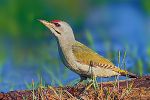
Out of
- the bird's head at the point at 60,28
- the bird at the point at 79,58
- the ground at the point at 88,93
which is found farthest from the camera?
the bird's head at the point at 60,28

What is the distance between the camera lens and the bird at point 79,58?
30.5ft

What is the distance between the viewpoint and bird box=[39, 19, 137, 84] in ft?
30.5

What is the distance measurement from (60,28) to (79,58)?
37 centimetres

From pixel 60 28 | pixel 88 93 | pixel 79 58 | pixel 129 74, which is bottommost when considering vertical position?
pixel 88 93

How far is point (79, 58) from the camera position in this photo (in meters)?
9.36

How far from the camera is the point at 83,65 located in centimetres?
930

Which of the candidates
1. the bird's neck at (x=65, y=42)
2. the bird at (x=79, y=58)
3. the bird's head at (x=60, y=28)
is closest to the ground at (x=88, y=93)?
the bird at (x=79, y=58)

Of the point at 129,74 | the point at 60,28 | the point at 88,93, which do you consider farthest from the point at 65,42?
the point at 88,93

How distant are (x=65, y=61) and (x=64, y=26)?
0.38m

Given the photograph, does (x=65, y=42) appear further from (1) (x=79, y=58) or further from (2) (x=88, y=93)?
(2) (x=88, y=93)

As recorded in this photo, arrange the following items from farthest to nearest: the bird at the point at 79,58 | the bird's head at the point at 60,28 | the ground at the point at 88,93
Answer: the bird's head at the point at 60,28 < the bird at the point at 79,58 < the ground at the point at 88,93

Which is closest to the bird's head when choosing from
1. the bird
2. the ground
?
the bird

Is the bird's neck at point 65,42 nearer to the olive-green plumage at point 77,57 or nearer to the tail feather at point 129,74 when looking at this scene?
the olive-green plumage at point 77,57

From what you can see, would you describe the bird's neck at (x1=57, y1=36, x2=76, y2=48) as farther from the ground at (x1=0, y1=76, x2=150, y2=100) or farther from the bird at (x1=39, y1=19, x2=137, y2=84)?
the ground at (x1=0, y1=76, x2=150, y2=100)
